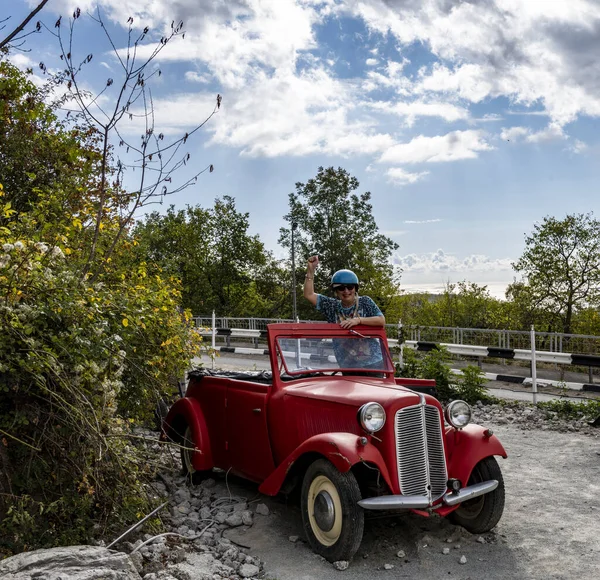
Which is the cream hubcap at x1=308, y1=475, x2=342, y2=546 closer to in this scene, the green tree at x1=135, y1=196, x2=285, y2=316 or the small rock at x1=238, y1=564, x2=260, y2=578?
the small rock at x1=238, y1=564, x2=260, y2=578

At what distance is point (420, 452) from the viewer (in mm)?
4930

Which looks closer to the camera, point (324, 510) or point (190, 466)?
point (324, 510)

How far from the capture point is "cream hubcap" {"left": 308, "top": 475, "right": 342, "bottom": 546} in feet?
15.5

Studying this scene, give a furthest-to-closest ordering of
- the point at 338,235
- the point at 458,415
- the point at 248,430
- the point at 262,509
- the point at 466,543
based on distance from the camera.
→ the point at 338,235, the point at 248,430, the point at 262,509, the point at 458,415, the point at 466,543

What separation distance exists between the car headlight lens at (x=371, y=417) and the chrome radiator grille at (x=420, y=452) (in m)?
0.15

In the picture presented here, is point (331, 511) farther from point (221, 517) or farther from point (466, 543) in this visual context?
point (221, 517)

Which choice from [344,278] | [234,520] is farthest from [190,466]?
[344,278]

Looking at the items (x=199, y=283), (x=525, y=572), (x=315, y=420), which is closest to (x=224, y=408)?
(x=315, y=420)

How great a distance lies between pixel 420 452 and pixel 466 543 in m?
0.92

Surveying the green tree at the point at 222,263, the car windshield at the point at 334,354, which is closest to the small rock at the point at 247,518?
the car windshield at the point at 334,354

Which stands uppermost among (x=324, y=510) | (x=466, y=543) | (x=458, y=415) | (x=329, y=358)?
(x=329, y=358)

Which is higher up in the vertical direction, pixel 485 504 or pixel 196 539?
pixel 485 504

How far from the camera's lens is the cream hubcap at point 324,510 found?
4727 mm

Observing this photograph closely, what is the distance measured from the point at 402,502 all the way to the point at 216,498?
7.68 feet
